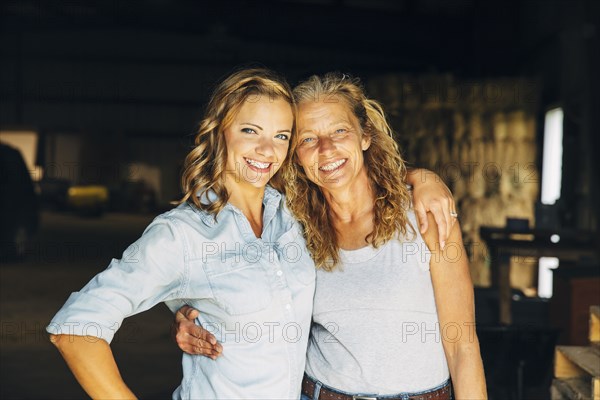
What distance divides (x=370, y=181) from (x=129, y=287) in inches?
31.7

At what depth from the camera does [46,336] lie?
17.7ft

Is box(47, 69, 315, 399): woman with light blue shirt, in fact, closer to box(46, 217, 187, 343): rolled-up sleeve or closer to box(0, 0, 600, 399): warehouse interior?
box(46, 217, 187, 343): rolled-up sleeve

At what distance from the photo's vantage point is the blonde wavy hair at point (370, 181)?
6.07ft

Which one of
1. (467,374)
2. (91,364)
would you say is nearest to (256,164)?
(91,364)

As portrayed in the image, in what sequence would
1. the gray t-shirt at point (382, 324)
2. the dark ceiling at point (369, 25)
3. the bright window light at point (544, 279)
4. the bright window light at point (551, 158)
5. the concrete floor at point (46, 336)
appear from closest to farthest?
1. the gray t-shirt at point (382, 324)
2. the concrete floor at point (46, 336)
3. the bright window light at point (544, 279)
4. the bright window light at point (551, 158)
5. the dark ceiling at point (369, 25)

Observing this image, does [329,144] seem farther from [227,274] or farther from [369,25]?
[369,25]

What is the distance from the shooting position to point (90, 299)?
56.7 inches

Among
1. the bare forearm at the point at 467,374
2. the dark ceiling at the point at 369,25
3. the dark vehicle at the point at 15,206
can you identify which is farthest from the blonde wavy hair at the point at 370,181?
the dark vehicle at the point at 15,206

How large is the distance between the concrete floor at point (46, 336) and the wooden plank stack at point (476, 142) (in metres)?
3.05

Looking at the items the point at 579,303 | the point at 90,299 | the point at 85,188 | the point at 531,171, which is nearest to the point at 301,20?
the point at 531,171

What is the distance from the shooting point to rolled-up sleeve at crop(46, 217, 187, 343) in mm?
1421

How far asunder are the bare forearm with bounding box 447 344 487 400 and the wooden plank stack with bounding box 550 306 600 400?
2.92 ft

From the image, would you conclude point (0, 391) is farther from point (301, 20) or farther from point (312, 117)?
point (301, 20)

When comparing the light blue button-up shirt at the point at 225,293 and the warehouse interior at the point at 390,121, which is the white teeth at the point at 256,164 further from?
the warehouse interior at the point at 390,121
